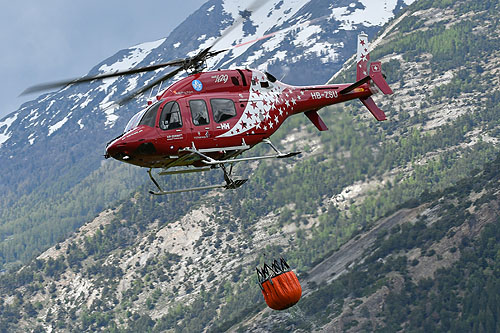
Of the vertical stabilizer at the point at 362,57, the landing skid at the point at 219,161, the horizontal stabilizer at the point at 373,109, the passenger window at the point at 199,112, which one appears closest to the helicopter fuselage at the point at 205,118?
the passenger window at the point at 199,112

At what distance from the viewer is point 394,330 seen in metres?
186

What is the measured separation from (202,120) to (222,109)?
1412 millimetres

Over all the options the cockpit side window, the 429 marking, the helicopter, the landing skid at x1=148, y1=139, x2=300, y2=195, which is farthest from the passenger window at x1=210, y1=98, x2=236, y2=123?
the cockpit side window

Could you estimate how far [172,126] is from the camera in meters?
37.7

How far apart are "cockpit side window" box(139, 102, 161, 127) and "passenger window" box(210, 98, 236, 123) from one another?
2904mm

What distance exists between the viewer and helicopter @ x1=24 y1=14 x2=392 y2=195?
37281mm

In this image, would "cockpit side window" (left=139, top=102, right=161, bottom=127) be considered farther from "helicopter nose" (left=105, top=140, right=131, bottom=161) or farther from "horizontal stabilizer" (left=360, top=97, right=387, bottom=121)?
"horizontal stabilizer" (left=360, top=97, right=387, bottom=121)

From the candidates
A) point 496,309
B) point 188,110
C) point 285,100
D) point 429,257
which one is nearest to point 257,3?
point 188,110

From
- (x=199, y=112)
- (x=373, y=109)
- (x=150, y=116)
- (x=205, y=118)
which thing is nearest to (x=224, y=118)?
(x=205, y=118)

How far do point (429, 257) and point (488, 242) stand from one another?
14.4 m

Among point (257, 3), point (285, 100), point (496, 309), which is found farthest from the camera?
point (496, 309)

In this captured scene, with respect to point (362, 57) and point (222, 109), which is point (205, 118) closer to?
point (222, 109)

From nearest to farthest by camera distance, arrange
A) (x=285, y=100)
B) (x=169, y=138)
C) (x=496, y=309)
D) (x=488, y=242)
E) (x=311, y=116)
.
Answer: (x=169, y=138) < (x=285, y=100) < (x=311, y=116) < (x=496, y=309) < (x=488, y=242)

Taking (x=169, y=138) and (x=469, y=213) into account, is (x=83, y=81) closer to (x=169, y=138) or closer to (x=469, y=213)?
(x=169, y=138)
